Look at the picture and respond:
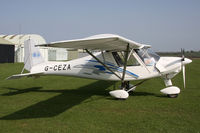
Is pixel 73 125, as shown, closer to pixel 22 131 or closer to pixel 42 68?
pixel 22 131

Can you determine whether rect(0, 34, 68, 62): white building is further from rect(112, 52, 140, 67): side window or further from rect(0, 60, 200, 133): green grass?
rect(112, 52, 140, 67): side window

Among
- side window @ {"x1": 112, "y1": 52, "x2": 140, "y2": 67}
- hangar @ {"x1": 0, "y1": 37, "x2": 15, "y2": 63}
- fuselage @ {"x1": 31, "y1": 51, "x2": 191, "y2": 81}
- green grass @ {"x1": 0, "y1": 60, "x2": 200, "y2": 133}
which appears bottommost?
green grass @ {"x1": 0, "y1": 60, "x2": 200, "y2": 133}

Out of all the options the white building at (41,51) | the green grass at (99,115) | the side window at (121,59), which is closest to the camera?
the green grass at (99,115)

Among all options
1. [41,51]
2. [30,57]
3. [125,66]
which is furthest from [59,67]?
[41,51]

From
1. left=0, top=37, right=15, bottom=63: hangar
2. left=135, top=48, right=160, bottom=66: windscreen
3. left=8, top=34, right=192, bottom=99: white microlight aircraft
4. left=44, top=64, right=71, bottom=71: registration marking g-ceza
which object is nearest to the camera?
left=8, top=34, right=192, bottom=99: white microlight aircraft

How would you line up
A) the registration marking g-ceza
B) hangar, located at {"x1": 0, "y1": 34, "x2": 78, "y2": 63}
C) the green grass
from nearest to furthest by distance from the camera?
1. the green grass
2. the registration marking g-ceza
3. hangar, located at {"x1": 0, "y1": 34, "x2": 78, "y2": 63}

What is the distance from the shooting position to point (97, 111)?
5945 mm

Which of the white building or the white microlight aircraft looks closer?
the white microlight aircraft

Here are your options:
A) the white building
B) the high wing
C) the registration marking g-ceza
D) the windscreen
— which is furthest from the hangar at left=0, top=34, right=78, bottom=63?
the high wing

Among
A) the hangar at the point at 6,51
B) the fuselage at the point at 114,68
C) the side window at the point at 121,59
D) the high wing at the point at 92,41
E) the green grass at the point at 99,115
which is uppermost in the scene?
the hangar at the point at 6,51

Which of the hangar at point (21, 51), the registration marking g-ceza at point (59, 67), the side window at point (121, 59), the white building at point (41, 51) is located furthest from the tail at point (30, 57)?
the white building at point (41, 51)

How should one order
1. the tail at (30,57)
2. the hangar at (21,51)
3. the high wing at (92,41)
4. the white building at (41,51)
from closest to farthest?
1. the high wing at (92,41)
2. the tail at (30,57)
3. the hangar at (21,51)
4. the white building at (41,51)

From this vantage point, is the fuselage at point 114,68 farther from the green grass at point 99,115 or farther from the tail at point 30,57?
the green grass at point 99,115

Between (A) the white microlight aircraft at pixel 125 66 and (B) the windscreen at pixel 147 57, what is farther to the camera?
(B) the windscreen at pixel 147 57
